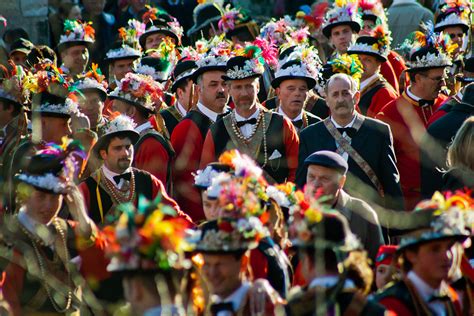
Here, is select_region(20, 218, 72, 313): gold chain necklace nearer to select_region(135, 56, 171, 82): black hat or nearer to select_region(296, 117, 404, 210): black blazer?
select_region(296, 117, 404, 210): black blazer

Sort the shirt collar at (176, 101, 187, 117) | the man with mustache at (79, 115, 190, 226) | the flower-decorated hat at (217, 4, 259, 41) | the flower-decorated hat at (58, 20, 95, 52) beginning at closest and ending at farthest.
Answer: the man with mustache at (79, 115, 190, 226), the shirt collar at (176, 101, 187, 117), the flower-decorated hat at (58, 20, 95, 52), the flower-decorated hat at (217, 4, 259, 41)

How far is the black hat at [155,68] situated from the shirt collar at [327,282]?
6032mm

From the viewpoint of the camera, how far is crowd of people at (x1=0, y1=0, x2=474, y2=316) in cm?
663

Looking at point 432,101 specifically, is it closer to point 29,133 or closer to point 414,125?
point 414,125

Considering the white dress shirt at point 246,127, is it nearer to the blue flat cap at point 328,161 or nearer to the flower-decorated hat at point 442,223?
the blue flat cap at point 328,161

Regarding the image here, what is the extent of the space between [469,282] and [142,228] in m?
1.94

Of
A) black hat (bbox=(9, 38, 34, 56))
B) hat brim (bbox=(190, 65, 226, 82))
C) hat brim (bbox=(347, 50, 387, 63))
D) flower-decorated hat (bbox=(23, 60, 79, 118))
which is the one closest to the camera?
flower-decorated hat (bbox=(23, 60, 79, 118))

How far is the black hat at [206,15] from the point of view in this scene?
14734 millimetres

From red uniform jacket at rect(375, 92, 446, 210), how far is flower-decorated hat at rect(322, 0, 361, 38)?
85.1 inches

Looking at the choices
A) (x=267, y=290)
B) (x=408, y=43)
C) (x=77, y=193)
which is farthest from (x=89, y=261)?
(x=408, y=43)

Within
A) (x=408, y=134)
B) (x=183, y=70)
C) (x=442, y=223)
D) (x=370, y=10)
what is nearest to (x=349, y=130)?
(x=408, y=134)

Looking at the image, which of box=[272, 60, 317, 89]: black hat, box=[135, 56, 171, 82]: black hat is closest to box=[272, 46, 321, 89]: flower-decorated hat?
box=[272, 60, 317, 89]: black hat

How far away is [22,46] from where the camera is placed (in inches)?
556

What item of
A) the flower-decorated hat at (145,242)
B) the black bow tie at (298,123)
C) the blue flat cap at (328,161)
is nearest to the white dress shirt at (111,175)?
the blue flat cap at (328,161)
